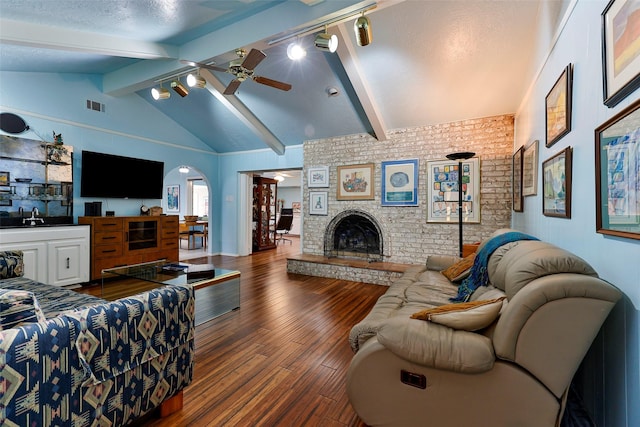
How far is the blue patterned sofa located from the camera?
925 millimetres

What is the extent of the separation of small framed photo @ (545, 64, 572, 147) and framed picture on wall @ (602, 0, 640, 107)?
0.53 m

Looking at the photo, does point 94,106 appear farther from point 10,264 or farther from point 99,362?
point 99,362

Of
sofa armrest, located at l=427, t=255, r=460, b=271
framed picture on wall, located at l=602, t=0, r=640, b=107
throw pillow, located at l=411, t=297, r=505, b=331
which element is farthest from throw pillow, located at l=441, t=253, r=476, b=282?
framed picture on wall, located at l=602, t=0, r=640, b=107

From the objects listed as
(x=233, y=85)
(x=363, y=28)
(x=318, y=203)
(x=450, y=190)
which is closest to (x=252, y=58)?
(x=233, y=85)

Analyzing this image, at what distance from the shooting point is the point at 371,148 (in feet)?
15.9

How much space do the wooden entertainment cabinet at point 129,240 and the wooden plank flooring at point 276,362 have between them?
7.44 feet

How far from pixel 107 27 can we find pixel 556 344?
4.62 m

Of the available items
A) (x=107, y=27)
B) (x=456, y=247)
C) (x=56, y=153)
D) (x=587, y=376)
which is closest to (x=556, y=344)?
(x=587, y=376)

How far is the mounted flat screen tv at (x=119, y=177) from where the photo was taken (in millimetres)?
4375

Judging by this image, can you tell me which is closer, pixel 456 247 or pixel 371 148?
pixel 456 247

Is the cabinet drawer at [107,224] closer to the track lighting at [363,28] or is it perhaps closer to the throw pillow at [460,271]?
the track lighting at [363,28]

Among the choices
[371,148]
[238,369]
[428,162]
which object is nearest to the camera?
[238,369]

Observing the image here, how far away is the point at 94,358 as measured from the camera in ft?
3.70

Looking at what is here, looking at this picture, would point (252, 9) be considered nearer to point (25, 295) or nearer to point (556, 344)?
point (25, 295)
